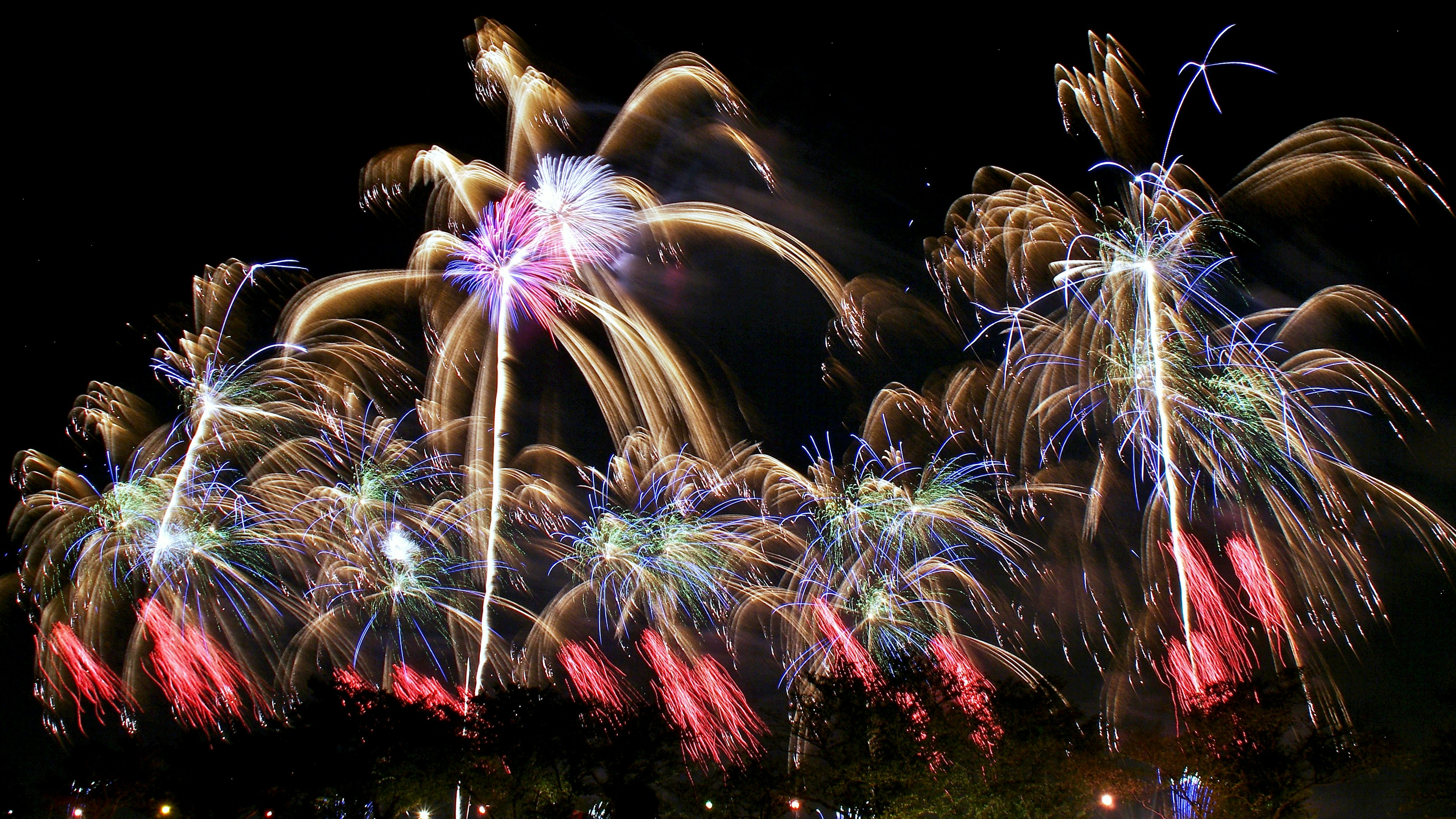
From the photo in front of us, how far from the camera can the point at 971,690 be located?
96.3 ft

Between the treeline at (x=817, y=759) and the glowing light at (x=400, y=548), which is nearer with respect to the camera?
the treeline at (x=817, y=759)

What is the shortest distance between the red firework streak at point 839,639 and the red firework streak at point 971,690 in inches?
90.7

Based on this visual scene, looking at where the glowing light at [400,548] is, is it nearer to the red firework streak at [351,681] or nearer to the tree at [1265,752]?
the red firework streak at [351,681]

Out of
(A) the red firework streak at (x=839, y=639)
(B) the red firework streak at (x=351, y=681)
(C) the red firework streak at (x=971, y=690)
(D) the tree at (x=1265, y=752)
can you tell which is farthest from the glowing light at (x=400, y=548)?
(D) the tree at (x=1265, y=752)

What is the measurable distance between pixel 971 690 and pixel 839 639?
4.74 meters

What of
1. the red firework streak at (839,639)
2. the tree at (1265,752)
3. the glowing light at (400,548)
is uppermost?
the glowing light at (400,548)

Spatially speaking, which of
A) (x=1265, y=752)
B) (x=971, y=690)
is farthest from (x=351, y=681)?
(x=1265, y=752)

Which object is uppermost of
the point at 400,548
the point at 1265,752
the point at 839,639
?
the point at 400,548

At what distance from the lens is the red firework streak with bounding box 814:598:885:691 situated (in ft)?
100

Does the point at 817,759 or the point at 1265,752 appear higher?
the point at 817,759

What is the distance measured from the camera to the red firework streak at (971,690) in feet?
90.1

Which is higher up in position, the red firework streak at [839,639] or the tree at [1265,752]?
the red firework streak at [839,639]

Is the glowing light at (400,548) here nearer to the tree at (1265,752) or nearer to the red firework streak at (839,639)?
the red firework streak at (839,639)

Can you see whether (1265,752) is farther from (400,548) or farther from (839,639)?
(400,548)
